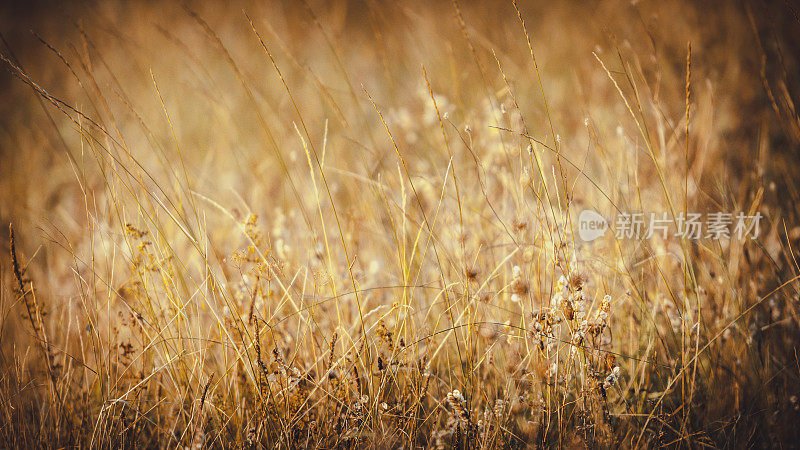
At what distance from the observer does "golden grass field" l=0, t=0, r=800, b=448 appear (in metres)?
0.97

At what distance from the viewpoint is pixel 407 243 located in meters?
1.58

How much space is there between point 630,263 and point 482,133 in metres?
1.10

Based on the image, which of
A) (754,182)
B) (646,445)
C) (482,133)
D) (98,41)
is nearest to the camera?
(646,445)

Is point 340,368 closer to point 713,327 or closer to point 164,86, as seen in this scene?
point 713,327

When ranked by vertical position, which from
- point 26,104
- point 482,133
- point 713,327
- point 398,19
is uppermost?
point 398,19

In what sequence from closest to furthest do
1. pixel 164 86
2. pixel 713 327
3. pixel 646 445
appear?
pixel 646 445 → pixel 713 327 → pixel 164 86

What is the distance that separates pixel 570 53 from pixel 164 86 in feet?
11.4

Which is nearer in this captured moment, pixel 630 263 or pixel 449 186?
pixel 630 263

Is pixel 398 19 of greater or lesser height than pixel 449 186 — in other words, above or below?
above

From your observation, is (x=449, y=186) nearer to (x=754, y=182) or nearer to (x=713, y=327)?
(x=713, y=327)

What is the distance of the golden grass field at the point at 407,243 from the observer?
97 centimetres

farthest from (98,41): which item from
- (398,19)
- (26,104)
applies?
(398,19)

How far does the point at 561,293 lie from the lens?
919 mm

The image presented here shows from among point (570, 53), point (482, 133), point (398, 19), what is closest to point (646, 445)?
point (482, 133)
